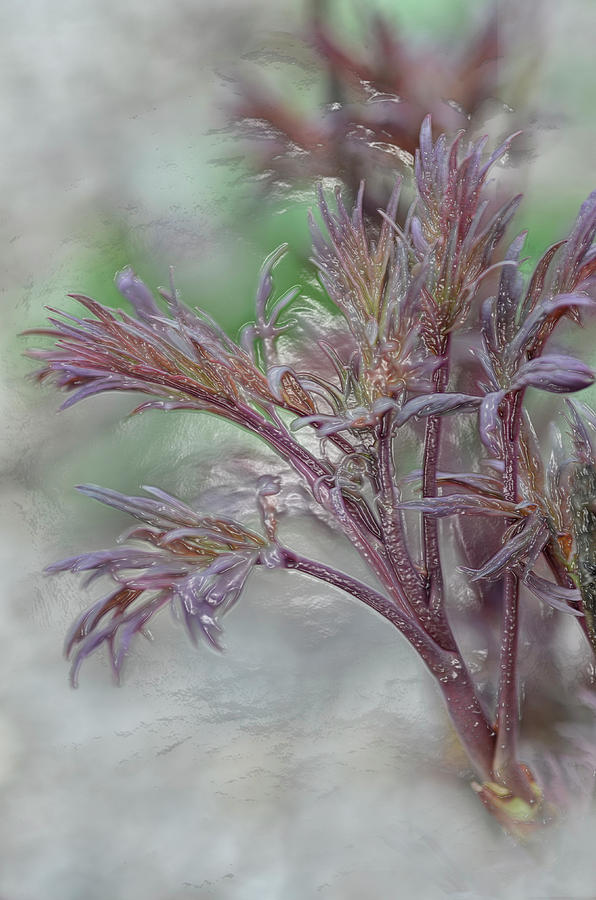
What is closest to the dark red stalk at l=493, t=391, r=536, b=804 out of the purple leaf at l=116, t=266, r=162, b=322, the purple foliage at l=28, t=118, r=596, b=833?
the purple foliage at l=28, t=118, r=596, b=833

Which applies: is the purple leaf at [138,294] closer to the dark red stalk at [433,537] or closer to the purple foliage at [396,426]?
the purple foliage at [396,426]

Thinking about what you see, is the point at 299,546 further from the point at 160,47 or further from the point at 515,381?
the point at 160,47

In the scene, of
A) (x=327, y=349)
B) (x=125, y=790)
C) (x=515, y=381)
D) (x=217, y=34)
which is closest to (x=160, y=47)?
(x=217, y=34)

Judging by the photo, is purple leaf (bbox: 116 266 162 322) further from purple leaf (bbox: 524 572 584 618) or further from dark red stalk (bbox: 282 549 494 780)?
purple leaf (bbox: 524 572 584 618)

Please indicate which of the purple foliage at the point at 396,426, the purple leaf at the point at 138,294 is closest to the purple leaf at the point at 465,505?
the purple foliage at the point at 396,426

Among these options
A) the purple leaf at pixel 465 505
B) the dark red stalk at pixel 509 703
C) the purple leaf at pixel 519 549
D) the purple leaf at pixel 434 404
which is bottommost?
the dark red stalk at pixel 509 703

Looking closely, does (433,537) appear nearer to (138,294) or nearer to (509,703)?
(509,703)

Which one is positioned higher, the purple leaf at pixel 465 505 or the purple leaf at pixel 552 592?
the purple leaf at pixel 465 505

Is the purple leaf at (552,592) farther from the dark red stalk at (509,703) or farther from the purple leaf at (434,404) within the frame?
the purple leaf at (434,404)
